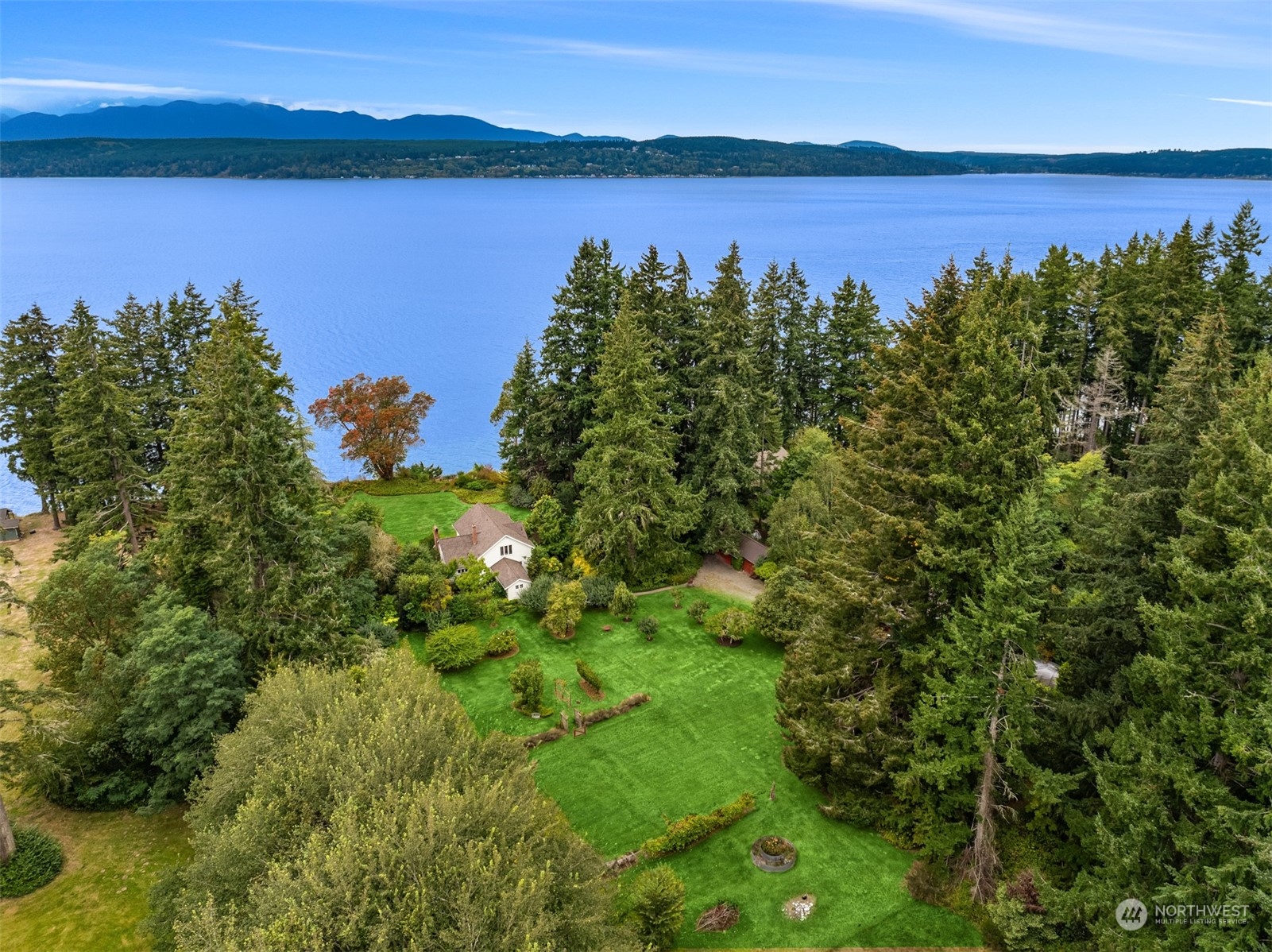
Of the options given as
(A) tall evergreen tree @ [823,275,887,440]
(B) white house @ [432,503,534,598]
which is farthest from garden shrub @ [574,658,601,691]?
(A) tall evergreen tree @ [823,275,887,440]

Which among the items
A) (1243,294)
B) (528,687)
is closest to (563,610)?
(528,687)

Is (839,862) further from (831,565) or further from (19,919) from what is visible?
(19,919)

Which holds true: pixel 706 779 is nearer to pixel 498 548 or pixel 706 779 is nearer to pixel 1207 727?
pixel 1207 727

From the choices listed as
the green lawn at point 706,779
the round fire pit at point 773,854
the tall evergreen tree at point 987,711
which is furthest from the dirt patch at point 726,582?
the tall evergreen tree at point 987,711

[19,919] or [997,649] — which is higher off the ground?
[997,649]

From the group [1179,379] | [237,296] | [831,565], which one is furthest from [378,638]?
[1179,379]

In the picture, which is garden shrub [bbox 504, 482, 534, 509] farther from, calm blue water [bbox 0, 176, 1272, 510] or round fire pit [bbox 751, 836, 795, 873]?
round fire pit [bbox 751, 836, 795, 873]

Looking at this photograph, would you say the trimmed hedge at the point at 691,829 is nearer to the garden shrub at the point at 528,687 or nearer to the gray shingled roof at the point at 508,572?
the garden shrub at the point at 528,687
